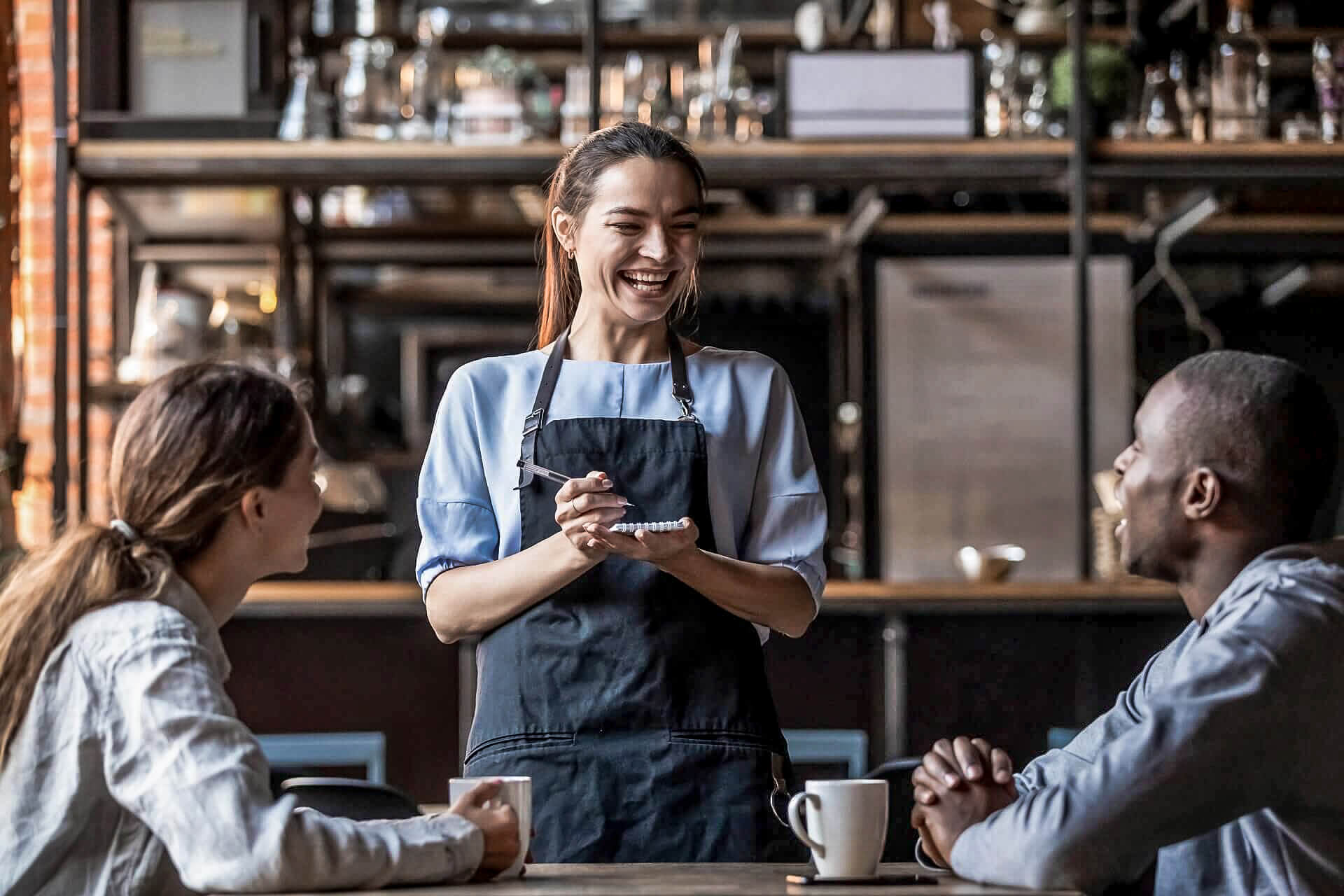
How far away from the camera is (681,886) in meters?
1.32

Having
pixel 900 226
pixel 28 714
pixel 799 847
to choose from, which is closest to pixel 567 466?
pixel 799 847

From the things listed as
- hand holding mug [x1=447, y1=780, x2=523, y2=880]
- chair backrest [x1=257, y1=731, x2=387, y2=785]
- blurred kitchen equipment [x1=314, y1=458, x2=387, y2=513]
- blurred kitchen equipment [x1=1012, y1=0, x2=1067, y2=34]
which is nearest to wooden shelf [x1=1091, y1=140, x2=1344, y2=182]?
blurred kitchen equipment [x1=1012, y1=0, x2=1067, y2=34]

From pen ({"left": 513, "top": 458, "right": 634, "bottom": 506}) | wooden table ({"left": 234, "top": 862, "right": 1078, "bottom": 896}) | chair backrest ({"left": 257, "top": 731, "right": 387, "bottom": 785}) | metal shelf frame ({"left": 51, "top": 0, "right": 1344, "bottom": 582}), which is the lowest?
chair backrest ({"left": 257, "top": 731, "right": 387, "bottom": 785})

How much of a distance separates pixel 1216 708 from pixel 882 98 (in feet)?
10.9

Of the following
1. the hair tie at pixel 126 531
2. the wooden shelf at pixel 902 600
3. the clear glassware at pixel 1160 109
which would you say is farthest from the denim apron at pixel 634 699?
the clear glassware at pixel 1160 109

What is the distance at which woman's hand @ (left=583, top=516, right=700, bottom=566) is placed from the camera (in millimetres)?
1738

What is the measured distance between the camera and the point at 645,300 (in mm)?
1947

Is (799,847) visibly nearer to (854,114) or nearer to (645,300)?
(645,300)

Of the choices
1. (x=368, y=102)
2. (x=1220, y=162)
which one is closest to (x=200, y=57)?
(x=368, y=102)

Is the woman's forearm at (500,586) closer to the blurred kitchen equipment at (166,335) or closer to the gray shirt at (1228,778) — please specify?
the gray shirt at (1228,778)

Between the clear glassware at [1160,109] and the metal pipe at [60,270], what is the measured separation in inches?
109

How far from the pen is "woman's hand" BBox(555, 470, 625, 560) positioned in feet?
0.46

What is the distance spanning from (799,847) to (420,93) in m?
3.11

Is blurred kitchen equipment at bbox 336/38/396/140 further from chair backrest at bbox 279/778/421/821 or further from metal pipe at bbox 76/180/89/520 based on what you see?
chair backrest at bbox 279/778/421/821
